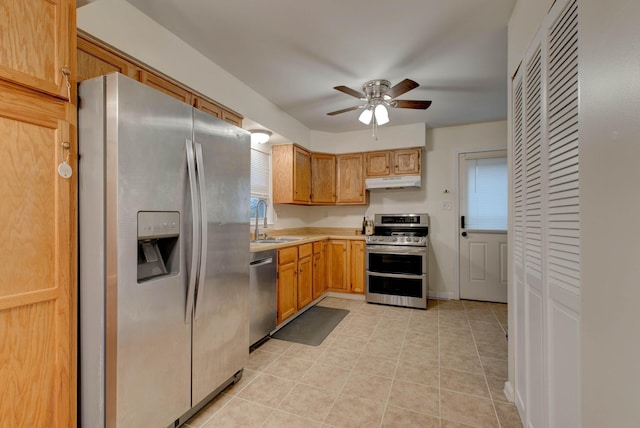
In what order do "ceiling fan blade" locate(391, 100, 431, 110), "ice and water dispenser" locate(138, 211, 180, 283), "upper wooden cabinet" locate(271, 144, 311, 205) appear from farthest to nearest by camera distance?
"upper wooden cabinet" locate(271, 144, 311, 205) < "ceiling fan blade" locate(391, 100, 431, 110) < "ice and water dispenser" locate(138, 211, 180, 283)

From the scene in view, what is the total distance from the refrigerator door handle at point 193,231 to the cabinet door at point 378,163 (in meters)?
3.09

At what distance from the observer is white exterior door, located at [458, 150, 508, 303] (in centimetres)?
393

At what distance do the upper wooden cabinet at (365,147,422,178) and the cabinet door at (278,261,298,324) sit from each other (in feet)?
6.38

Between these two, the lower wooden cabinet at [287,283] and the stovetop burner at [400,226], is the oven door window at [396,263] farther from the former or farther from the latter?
the lower wooden cabinet at [287,283]

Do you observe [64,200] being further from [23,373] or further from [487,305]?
[487,305]

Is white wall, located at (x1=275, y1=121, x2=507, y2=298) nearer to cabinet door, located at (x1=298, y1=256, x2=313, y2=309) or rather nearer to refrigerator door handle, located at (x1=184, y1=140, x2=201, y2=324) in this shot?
cabinet door, located at (x1=298, y1=256, x2=313, y2=309)

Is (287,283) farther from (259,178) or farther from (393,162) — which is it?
(393,162)

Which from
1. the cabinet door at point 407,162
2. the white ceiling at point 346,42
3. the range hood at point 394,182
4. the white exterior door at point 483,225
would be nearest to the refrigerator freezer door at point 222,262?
the white ceiling at point 346,42

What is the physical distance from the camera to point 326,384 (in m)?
2.02

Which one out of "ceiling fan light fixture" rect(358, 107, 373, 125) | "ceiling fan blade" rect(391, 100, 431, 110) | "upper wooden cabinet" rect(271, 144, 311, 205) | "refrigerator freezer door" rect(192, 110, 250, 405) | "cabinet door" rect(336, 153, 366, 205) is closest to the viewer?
"refrigerator freezer door" rect(192, 110, 250, 405)

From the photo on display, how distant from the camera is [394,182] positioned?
4.08 metres

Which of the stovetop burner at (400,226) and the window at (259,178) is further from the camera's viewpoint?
the stovetop burner at (400,226)

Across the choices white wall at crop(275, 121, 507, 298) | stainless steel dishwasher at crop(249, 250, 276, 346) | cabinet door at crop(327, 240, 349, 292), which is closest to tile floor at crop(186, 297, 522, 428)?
stainless steel dishwasher at crop(249, 250, 276, 346)

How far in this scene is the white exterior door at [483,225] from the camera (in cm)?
393
